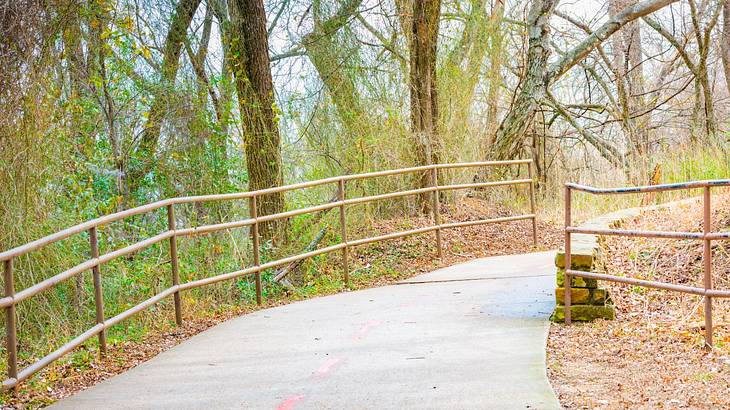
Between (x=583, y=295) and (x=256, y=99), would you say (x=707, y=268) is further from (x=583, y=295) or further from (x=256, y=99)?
(x=256, y=99)

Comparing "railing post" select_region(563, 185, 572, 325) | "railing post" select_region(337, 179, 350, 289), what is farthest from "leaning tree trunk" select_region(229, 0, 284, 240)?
"railing post" select_region(563, 185, 572, 325)

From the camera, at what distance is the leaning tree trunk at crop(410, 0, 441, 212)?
627 inches

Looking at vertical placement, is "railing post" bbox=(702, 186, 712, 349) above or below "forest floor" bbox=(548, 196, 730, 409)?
above

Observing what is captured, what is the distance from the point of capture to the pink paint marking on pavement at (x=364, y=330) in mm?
8027

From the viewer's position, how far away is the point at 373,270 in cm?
1275

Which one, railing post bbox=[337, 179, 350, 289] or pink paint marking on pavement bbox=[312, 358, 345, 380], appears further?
railing post bbox=[337, 179, 350, 289]

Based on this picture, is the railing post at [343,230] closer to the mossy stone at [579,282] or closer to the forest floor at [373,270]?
the forest floor at [373,270]

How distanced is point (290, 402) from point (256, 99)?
835 centimetres

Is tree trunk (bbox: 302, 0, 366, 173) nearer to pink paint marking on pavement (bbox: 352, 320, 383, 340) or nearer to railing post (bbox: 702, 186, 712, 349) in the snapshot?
pink paint marking on pavement (bbox: 352, 320, 383, 340)

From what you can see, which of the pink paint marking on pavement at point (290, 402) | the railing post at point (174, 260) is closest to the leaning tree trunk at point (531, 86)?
the railing post at point (174, 260)

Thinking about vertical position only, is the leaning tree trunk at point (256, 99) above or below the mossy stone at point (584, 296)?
above

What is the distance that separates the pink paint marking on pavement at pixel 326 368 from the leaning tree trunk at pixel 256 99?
661cm

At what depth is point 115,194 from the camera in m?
12.6

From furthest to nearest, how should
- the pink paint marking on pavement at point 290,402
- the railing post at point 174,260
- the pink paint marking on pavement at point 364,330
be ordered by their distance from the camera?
the railing post at point 174,260 → the pink paint marking on pavement at point 364,330 → the pink paint marking on pavement at point 290,402
